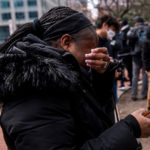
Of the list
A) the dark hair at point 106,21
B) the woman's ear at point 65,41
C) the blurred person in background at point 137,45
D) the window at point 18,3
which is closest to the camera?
the woman's ear at point 65,41

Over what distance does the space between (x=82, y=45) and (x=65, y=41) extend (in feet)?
0.33

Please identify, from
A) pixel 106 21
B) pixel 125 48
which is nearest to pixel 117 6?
pixel 125 48

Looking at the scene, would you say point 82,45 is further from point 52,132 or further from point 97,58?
point 52,132

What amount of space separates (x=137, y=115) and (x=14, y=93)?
2.03 ft

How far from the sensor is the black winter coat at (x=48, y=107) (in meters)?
0.93

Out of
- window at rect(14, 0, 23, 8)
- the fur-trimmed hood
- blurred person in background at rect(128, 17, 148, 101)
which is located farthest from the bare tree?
window at rect(14, 0, 23, 8)

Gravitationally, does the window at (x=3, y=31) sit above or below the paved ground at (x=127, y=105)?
above

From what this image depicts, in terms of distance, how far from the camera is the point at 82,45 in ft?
4.04

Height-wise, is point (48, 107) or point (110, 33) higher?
point (110, 33)

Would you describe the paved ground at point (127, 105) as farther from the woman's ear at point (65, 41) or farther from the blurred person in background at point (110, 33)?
the woman's ear at point (65, 41)

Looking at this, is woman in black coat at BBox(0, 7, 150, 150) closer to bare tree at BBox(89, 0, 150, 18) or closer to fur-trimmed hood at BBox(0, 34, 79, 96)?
fur-trimmed hood at BBox(0, 34, 79, 96)

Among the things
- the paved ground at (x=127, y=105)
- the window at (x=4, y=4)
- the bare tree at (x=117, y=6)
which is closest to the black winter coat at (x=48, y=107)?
the paved ground at (x=127, y=105)

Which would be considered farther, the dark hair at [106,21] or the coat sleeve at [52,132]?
the dark hair at [106,21]

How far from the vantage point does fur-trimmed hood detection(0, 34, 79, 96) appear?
99cm
